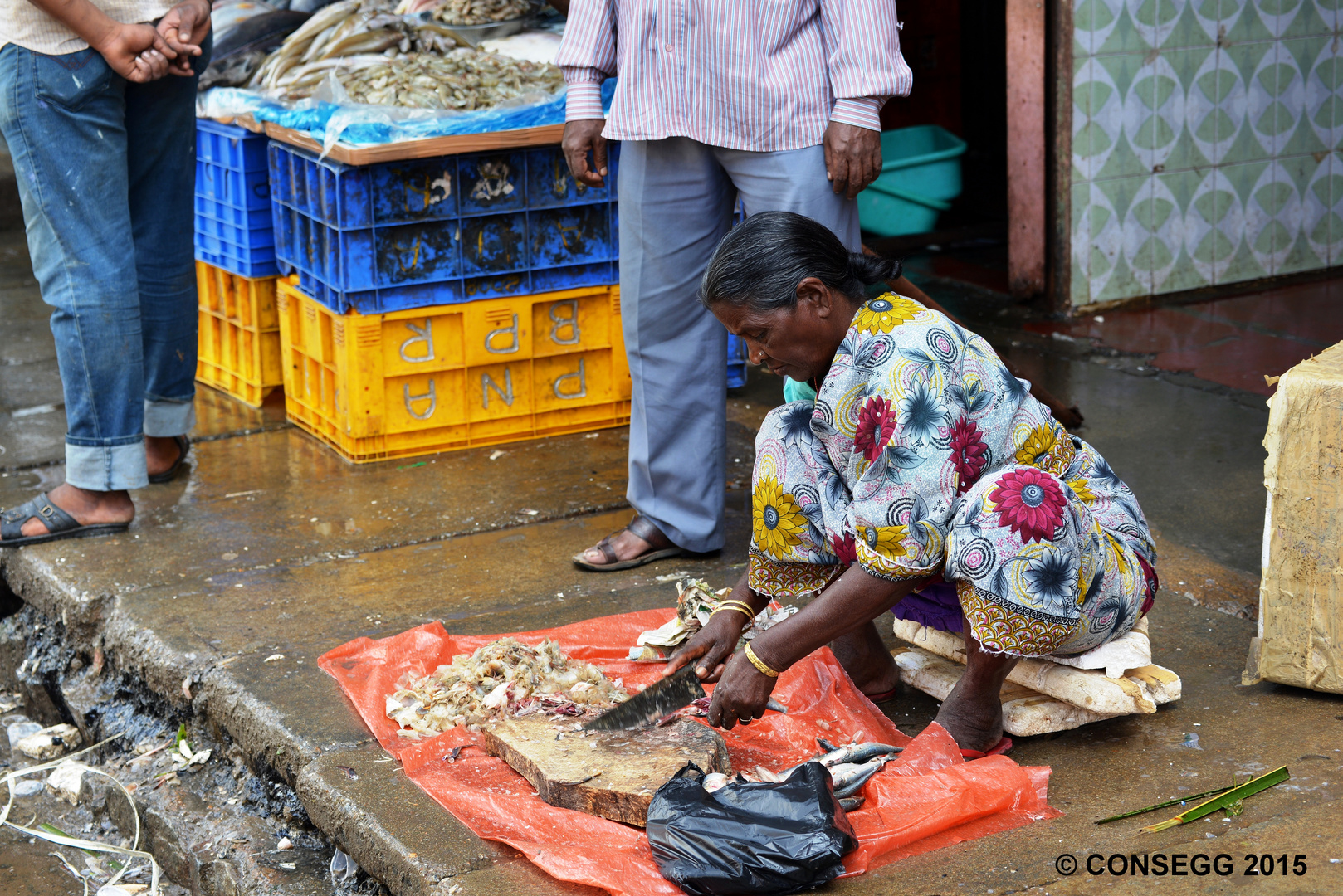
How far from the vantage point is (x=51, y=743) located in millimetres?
3363

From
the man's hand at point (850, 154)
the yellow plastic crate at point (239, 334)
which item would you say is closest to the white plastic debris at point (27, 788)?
the yellow plastic crate at point (239, 334)

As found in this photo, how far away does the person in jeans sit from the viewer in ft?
11.7

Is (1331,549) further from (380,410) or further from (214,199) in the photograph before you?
(214,199)

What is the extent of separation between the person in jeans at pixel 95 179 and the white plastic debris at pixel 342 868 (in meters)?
1.65

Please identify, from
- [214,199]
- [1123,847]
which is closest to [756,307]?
[1123,847]

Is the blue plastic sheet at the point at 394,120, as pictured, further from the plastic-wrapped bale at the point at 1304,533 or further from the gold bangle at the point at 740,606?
the plastic-wrapped bale at the point at 1304,533

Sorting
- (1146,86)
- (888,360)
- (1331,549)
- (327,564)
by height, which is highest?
(1146,86)

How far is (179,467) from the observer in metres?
4.38

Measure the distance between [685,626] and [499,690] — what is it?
1.49 feet

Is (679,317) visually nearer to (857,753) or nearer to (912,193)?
(857,753)

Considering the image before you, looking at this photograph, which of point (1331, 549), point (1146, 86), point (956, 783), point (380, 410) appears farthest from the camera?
point (1146, 86)

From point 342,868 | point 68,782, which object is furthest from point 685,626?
point 68,782

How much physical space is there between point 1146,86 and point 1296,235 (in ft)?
3.44

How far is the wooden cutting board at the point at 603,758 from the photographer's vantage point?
2.33m
